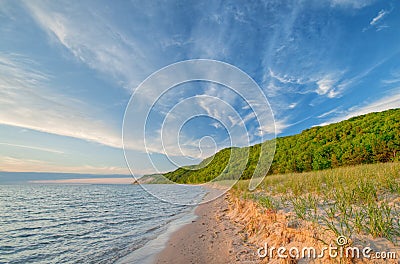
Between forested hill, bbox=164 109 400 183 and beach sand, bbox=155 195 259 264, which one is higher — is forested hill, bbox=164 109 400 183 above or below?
above

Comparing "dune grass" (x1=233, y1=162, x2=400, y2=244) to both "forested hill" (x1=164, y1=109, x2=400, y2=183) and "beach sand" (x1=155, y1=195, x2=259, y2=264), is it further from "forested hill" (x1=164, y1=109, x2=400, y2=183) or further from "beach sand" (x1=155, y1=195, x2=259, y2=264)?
"forested hill" (x1=164, y1=109, x2=400, y2=183)

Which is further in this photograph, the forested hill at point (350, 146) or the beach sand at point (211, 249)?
the forested hill at point (350, 146)

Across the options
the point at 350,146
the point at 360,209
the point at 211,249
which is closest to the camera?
the point at 360,209

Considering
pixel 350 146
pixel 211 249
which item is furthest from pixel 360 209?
pixel 350 146

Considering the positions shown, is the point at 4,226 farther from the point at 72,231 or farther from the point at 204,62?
the point at 204,62

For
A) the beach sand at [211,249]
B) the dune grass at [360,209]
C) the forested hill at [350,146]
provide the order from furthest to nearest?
the forested hill at [350,146] → the beach sand at [211,249] → the dune grass at [360,209]

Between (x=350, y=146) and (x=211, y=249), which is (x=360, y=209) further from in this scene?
(x=350, y=146)

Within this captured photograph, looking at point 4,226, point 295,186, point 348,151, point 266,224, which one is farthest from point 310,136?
point 4,226

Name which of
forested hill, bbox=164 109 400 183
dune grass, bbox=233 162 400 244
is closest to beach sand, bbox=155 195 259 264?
dune grass, bbox=233 162 400 244

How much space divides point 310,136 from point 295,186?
211ft

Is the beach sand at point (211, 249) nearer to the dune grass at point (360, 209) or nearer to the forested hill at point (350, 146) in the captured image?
the dune grass at point (360, 209)

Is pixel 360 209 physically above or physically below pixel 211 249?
above

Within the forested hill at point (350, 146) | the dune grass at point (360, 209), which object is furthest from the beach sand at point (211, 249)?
the forested hill at point (350, 146)

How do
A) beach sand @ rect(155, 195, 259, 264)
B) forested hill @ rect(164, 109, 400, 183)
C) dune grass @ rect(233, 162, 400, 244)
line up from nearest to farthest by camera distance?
dune grass @ rect(233, 162, 400, 244)
beach sand @ rect(155, 195, 259, 264)
forested hill @ rect(164, 109, 400, 183)
